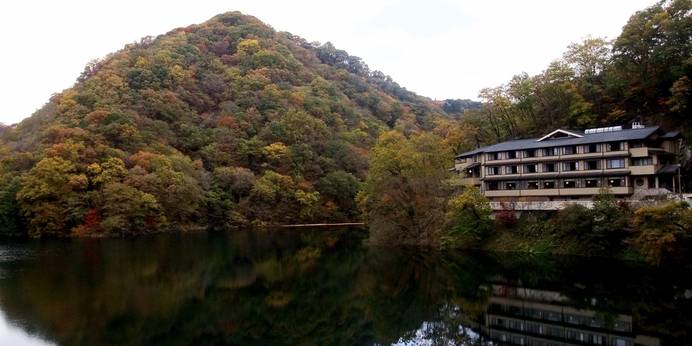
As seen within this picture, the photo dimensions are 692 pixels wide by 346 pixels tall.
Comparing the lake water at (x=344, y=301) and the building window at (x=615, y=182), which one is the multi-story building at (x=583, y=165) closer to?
the building window at (x=615, y=182)

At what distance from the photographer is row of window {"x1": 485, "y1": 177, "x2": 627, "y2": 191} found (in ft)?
129

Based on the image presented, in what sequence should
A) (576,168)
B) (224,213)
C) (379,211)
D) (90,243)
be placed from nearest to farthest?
(576,168), (379,211), (90,243), (224,213)

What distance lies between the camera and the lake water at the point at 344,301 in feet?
65.1

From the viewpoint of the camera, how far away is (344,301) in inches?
1017

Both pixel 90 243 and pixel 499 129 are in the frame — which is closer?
pixel 90 243

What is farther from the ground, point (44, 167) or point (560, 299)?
point (44, 167)

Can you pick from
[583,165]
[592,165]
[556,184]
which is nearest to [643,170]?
[592,165]

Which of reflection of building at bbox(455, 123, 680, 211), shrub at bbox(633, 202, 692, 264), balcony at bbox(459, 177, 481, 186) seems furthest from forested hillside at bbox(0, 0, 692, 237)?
shrub at bbox(633, 202, 692, 264)

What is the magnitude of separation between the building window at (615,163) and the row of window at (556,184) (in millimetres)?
906

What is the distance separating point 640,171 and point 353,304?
25.3 m

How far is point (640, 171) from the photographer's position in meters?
37.8

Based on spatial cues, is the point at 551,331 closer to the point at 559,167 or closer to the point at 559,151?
the point at 559,167

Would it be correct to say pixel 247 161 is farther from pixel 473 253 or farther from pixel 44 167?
pixel 473 253

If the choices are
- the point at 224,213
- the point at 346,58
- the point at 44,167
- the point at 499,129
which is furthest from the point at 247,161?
the point at 346,58
